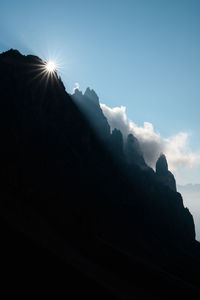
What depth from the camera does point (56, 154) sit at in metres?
72.3

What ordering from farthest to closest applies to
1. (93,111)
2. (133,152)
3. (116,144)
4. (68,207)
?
(133,152) → (93,111) → (116,144) → (68,207)

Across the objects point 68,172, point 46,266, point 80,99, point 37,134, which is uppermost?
point 80,99

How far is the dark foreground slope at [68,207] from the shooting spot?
930cm

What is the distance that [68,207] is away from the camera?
1827 inches

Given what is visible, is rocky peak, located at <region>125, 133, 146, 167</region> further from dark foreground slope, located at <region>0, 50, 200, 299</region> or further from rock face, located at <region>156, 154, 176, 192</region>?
dark foreground slope, located at <region>0, 50, 200, 299</region>

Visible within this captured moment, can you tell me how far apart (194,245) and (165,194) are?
35.3 meters

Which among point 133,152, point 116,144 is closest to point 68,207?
point 116,144

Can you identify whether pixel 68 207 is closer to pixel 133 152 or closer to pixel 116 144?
pixel 116 144

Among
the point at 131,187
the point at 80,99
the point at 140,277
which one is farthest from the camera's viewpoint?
the point at 80,99

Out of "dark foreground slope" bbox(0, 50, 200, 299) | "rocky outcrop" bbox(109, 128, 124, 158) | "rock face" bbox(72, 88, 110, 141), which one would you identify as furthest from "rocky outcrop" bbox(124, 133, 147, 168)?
"dark foreground slope" bbox(0, 50, 200, 299)

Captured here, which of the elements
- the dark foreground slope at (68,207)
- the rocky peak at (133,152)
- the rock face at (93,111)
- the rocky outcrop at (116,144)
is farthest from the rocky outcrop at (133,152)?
the dark foreground slope at (68,207)

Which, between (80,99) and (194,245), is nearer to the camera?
(194,245)

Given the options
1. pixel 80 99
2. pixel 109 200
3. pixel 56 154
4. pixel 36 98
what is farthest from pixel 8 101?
pixel 80 99

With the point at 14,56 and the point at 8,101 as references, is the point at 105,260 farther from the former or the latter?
the point at 14,56
